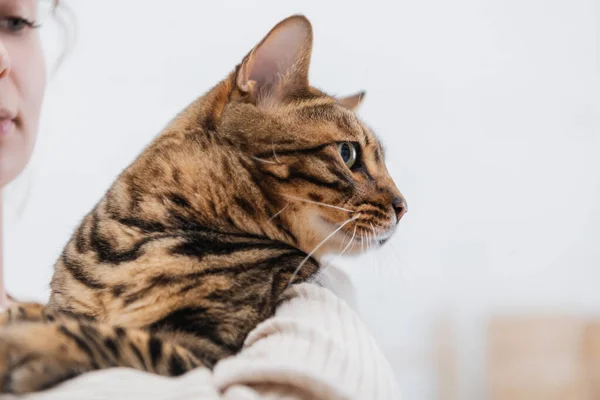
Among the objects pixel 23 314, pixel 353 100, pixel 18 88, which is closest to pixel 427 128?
pixel 353 100

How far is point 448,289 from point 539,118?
1.63ft

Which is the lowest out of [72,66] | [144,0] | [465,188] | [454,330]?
[454,330]

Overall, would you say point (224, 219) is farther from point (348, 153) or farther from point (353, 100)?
point (353, 100)

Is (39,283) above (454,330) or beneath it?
above

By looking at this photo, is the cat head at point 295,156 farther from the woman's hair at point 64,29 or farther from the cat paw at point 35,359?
the woman's hair at point 64,29

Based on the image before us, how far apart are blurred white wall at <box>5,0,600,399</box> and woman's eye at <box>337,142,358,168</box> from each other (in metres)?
0.36

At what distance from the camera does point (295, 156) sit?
75cm

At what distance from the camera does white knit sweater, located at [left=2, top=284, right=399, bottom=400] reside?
1.40ft

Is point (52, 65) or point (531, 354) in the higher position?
point (52, 65)

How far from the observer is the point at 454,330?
1592 mm

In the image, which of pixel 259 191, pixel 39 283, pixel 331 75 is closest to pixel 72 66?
pixel 39 283

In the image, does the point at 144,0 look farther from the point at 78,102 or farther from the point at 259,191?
the point at 259,191

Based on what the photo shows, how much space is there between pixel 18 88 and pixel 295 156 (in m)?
0.37

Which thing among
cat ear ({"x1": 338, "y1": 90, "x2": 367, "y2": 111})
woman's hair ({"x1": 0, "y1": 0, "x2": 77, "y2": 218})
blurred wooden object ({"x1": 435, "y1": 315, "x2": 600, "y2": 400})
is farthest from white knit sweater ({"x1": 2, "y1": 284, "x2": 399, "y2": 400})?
blurred wooden object ({"x1": 435, "y1": 315, "x2": 600, "y2": 400})
